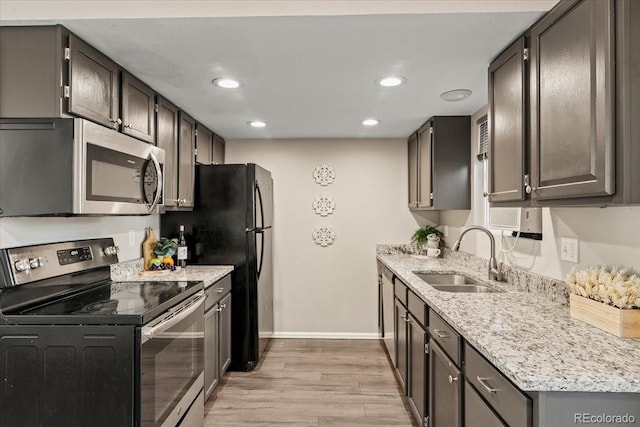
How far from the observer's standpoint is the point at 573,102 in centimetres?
137

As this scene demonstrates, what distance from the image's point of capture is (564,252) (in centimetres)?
194

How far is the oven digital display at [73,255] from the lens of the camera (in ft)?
6.79

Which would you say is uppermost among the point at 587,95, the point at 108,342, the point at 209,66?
the point at 209,66

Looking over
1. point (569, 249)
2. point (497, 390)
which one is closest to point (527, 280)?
point (569, 249)

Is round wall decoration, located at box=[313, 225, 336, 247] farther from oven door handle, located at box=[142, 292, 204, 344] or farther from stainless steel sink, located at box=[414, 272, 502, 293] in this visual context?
oven door handle, located at box=[142, 292, 204, 344]

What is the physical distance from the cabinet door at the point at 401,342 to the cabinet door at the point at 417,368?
12 centimetres

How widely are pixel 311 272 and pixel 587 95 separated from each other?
10.9 ft

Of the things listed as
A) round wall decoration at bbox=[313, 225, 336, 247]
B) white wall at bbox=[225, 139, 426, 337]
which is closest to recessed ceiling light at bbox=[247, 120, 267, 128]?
white wall at bbox=[225, 139, 426, 337]

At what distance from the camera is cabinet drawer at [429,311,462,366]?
1.64 m

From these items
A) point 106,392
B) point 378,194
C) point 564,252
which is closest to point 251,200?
point 378,194

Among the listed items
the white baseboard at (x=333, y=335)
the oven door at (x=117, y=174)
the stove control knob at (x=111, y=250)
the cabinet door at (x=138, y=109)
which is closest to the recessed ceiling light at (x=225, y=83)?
the cabinet door at (x=138, y=109)

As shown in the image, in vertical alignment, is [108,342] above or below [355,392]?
above

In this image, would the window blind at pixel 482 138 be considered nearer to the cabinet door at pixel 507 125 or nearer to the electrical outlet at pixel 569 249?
the cabinet door at pixel 507 125

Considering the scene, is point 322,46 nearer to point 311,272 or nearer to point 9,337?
point 9,337
